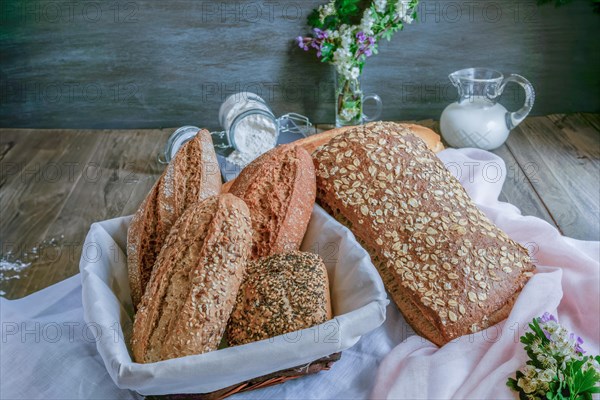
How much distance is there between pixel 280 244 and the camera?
1.08 metres

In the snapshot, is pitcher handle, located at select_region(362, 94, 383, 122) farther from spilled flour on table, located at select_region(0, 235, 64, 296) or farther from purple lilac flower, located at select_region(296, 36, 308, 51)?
spilled flour on table, located at select_region(0, 235, 64, 296)

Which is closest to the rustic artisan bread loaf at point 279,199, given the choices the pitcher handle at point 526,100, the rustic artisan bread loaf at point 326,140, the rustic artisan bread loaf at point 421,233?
the rustic artisan bread loaf at point 421,233

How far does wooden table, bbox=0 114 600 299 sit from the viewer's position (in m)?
1.43

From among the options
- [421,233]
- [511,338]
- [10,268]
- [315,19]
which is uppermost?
[315,19]

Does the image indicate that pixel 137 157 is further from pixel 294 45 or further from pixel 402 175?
pixel 402 175

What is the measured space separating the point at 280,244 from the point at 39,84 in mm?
1199

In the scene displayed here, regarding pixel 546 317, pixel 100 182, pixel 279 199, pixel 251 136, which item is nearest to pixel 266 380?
pixel 279 199

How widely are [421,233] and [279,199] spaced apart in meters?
0.25

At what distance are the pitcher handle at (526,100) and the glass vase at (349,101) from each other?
352mm

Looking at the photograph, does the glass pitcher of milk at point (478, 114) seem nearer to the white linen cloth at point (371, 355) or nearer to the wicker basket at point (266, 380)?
the white linen cloth at point (371, 355)

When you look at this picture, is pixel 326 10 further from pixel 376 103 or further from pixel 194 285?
pixel 194 285

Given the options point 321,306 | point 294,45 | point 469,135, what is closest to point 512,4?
point 469,135

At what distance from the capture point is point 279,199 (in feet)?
3.63

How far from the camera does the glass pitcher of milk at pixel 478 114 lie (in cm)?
172
